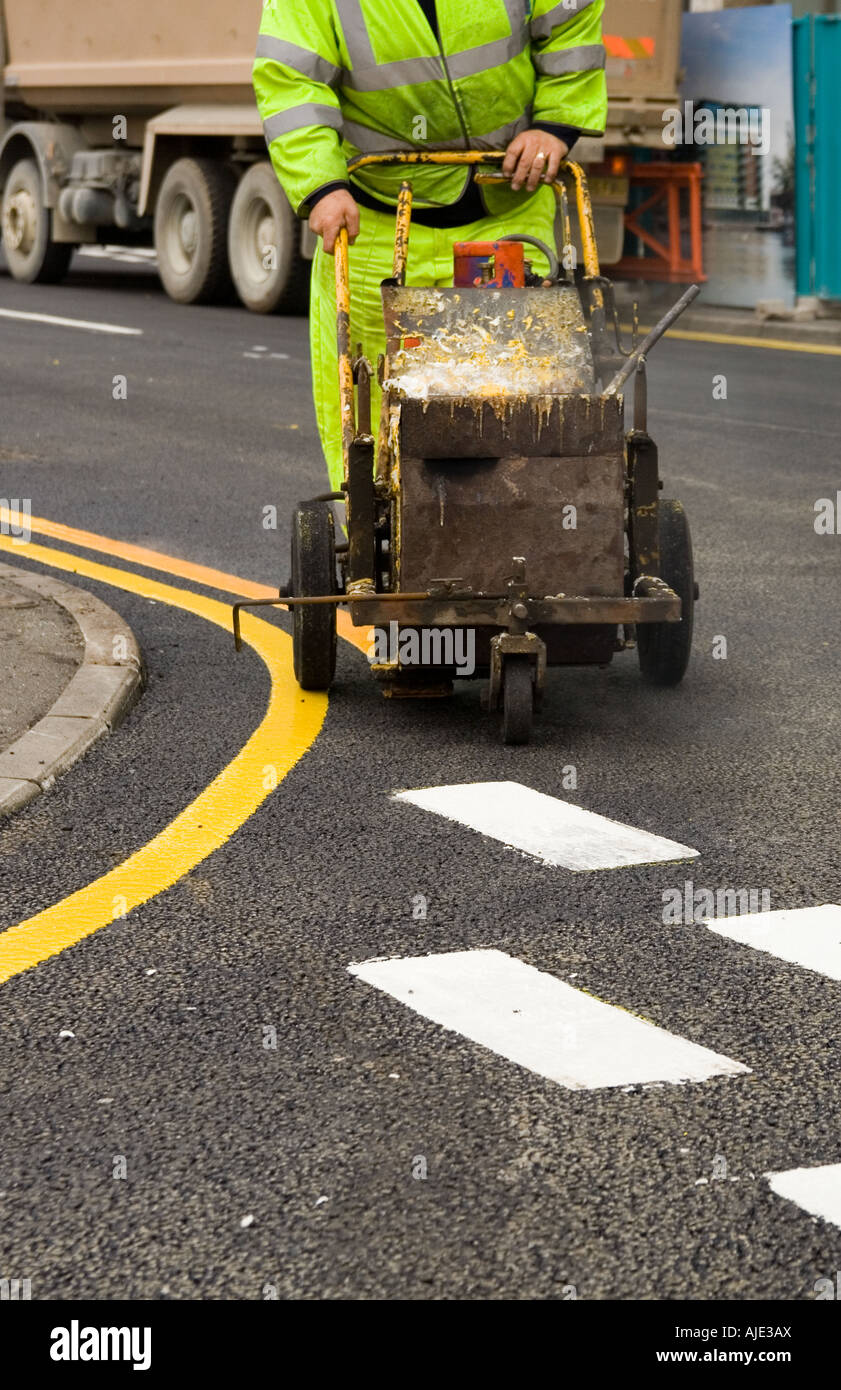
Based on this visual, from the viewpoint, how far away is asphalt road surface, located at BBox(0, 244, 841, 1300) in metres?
2.90

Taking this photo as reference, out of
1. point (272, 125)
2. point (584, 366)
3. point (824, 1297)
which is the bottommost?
point (824, 1297)

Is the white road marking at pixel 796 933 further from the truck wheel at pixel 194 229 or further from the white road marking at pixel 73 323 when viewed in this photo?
the truck wheel at pixel 194 229

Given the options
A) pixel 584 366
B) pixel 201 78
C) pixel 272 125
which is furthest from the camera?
pixel 201 78

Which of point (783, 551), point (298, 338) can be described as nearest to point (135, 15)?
point (298, 338)

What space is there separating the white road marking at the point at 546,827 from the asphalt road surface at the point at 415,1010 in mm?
→ 43

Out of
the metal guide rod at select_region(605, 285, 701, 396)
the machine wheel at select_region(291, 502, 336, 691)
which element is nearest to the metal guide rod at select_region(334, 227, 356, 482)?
the machine wheel at select_region(291, 502, 336, 691)

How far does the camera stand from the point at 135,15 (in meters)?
19.6

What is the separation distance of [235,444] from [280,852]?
634 cm

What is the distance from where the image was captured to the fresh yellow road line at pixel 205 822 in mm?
4074

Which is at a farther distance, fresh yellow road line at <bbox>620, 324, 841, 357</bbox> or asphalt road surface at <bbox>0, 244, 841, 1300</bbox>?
fresh yellow road line at <bbox>620, 324, 841, 357</bbox>

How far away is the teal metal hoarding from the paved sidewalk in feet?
39.5

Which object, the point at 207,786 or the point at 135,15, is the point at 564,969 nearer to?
the point at 207,786

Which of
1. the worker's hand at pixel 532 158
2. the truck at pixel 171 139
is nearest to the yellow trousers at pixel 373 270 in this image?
the worker's hand at pixel 532 158

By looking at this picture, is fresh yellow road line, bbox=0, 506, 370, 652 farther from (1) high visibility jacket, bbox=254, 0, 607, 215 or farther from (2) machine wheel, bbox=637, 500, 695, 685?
(1) high visibility jacket, bbox=254, 0, 607, 215
